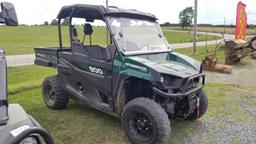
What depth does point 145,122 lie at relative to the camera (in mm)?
4684

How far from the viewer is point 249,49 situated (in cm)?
1579

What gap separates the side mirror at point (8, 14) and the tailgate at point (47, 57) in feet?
11.1

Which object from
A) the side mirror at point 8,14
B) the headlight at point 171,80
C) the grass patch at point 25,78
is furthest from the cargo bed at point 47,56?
the side mirror at point 8,14

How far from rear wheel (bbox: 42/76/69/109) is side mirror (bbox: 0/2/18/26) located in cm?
351

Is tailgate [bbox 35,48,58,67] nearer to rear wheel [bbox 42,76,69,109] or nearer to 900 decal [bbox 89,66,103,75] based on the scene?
rear wheel [bbox 42,76,69,109]

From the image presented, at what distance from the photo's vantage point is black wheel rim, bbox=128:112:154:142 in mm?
4637

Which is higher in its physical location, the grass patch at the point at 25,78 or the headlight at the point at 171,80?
the headlight at the point at 171,80

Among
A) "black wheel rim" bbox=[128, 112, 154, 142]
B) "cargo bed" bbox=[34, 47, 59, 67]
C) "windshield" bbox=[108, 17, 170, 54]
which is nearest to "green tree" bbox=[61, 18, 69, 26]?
"cargo bed" bbox=[34, 47, 59, 67]

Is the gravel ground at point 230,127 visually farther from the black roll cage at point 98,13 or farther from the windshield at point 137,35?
the black roll cage at point 98,13

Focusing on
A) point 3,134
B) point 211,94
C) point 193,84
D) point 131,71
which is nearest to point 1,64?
point 3,134

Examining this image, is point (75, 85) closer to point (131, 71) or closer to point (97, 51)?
point (97, 51)

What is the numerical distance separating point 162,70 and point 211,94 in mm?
4069

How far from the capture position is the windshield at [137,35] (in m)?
5.16

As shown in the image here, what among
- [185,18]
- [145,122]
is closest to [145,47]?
[145,122]
